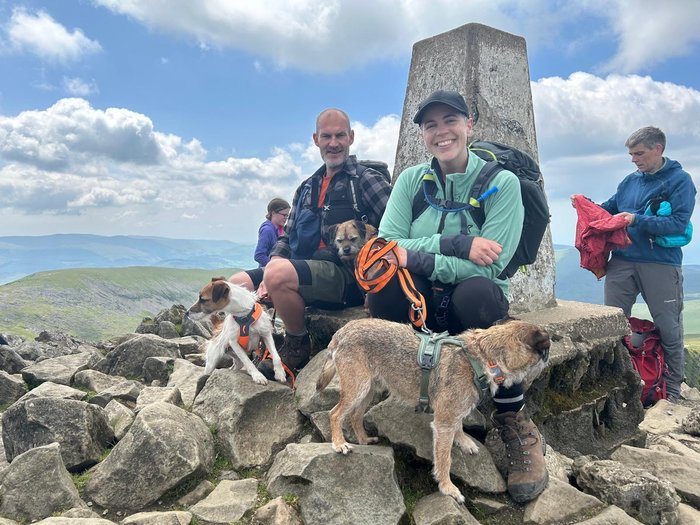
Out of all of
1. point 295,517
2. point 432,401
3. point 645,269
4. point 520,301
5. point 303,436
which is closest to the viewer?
point 295,517

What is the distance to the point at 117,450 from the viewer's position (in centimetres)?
437

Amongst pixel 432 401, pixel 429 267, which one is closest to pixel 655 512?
pixel 432 401

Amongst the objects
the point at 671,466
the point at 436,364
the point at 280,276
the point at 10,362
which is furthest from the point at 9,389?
the point at 671,466

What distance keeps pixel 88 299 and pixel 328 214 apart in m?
122

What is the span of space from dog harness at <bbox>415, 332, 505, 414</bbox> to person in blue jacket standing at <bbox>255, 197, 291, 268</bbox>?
690cm

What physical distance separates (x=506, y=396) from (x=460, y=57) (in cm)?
546

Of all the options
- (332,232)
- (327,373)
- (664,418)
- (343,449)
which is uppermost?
(332,232)

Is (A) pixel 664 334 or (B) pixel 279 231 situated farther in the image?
(B) pixel 279 231

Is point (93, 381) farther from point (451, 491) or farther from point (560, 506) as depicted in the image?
point (560, 506)

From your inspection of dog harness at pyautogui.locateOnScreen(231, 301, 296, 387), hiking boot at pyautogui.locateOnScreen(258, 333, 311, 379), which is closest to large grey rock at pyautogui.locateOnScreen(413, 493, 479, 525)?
dog harness at pyautogui.locateOnScreen(231, 301, 296, 387)

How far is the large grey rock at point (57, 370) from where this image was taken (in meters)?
7.77

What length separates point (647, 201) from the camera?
770 centimetres

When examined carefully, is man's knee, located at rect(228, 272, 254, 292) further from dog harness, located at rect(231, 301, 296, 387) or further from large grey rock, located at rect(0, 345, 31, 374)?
large grey rock, located at rect(0, 345, 31, 374)

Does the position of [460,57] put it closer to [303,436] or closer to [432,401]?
[432,401]
